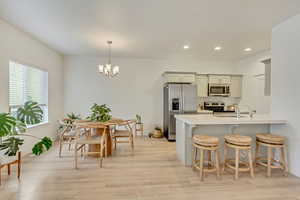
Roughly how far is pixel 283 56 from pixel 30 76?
510cm

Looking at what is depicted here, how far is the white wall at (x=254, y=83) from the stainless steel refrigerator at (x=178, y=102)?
1697mm

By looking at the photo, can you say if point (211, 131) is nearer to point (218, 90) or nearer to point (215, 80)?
point (218, 90)

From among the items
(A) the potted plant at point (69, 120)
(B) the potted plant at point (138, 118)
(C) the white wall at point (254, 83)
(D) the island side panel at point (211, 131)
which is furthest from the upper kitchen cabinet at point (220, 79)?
(A) the potted plant at point (69, 120)

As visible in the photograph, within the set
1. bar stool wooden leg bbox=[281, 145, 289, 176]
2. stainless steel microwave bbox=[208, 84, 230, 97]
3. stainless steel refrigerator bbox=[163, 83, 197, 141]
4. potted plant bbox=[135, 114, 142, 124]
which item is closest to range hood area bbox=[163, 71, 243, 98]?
stainless steel microwave bbox=[208, 84, 230, 97]

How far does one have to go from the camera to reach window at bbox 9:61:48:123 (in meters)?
3.11

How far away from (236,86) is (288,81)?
2.65 m

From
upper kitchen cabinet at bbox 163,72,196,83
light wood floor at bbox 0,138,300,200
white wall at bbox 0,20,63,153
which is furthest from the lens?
upper kitchen cabinet at bbox 163,72,196,83

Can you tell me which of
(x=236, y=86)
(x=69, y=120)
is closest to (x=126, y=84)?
(x=69, y=120)

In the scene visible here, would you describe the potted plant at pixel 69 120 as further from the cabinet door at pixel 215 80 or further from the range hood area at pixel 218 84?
the cabinet door at pixel 215 80

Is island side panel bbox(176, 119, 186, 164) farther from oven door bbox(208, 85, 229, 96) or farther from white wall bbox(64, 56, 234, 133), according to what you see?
oven door bbox(208, 85, 229, 96)

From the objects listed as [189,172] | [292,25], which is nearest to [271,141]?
[189,172]

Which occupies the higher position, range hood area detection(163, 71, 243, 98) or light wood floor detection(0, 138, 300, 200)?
range hood area detection(163, 71, 243, 98)

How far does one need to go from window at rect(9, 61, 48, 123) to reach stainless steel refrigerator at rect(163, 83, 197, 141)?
3.31 metres

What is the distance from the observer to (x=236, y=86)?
529 centimetres
